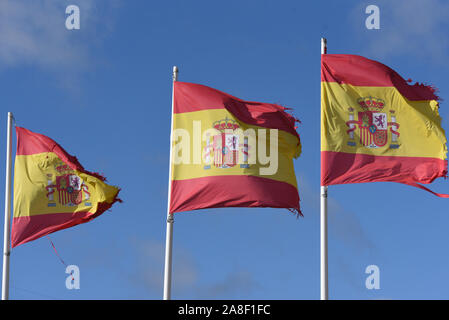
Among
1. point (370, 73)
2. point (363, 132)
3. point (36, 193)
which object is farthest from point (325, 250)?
point (36, 193)

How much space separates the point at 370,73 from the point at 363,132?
1.92m

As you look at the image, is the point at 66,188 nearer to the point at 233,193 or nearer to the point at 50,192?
the point at 50,192

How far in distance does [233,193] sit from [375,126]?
466 centimetres

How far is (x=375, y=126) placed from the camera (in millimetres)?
28781

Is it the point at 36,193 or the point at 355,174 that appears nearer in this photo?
the point at 355,174

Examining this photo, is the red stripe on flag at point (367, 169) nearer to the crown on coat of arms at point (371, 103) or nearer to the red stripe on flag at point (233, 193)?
the red stripe on flag at point (233, 193)

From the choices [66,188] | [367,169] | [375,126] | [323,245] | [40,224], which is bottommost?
[323,245]

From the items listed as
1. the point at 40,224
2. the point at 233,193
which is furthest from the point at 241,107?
the point at 40,224

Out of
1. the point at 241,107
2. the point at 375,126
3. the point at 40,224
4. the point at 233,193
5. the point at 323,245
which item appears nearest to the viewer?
the point at 323,245
